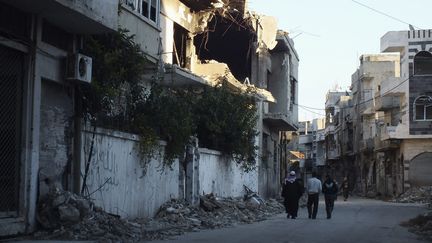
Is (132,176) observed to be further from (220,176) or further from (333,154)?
(333,154)

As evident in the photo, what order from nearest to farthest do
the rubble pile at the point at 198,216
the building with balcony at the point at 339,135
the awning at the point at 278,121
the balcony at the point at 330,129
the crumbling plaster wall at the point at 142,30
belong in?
the rubble pile at the point at 198,216, the crumbling plaster wall at the point at 142,30, the awning at the point at 278,121, the building with balcony at the point at 339,135, the balcony at the point at 330,129

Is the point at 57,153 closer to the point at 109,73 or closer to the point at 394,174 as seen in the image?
the point at 109,73

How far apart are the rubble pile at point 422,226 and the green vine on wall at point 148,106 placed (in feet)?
22.8

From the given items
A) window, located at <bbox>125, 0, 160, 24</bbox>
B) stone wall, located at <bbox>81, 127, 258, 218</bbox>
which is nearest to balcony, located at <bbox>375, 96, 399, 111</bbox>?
stone wall, located at <bbox>81, 127, 258, 218</bbox>

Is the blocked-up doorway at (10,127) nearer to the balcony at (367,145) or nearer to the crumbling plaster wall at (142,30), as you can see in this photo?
the crumbling plaster wall at (142,30)

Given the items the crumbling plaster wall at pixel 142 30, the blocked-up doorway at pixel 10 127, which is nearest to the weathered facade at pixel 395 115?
the crumbling plaster wall at pixel 142 30

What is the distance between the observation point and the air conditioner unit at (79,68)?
→ 12952 mm

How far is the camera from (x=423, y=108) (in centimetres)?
4922

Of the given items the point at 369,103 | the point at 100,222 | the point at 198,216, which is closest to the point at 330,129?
the point at 369,103

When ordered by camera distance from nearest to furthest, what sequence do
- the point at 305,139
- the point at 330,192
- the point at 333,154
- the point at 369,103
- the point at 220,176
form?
the point at 330,192, the point at 220,176, the point at 369,103, the point at 333,154, the point at 305,139

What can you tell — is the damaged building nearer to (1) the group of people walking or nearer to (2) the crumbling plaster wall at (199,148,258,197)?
(2) the crumbling plaster wall at (199,148,258,197)

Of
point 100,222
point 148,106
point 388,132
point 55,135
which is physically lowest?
point 100,222

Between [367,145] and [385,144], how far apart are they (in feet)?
27.1

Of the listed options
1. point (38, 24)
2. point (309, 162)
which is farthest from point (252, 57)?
point (309, 162)
